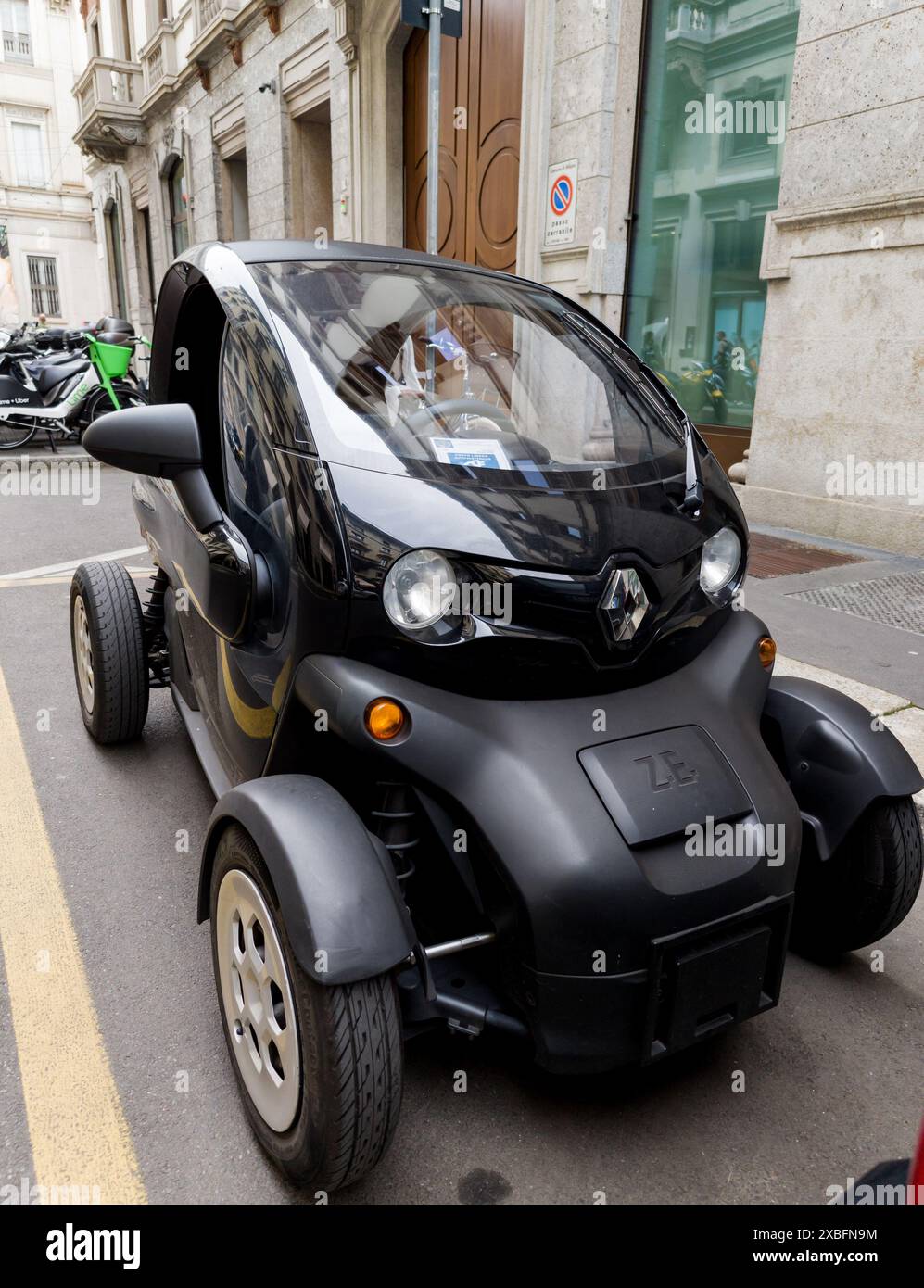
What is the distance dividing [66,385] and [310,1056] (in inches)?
428

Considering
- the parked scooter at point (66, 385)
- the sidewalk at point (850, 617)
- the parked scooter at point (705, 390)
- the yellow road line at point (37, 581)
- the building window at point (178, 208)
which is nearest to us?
the sidewalk at point (850, 617)

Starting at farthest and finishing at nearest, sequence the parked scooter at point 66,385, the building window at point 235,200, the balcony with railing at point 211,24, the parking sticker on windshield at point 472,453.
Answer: the building window at point 235,200
the balcony with railing at point 211,24
the parked scooter at point 66,385
the parking sticker on windshield at point 472,453

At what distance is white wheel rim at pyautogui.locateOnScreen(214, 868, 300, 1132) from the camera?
163cm

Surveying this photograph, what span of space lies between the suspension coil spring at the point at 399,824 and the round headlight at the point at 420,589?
30 cm

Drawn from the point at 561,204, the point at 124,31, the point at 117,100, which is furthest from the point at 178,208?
the point at 561,204

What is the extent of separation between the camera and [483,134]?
9.79m

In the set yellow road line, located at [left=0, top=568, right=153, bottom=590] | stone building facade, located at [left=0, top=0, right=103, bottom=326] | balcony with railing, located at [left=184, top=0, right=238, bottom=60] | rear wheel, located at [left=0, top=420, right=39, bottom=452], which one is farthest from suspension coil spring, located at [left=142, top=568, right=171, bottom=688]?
stone building facade, located at [left=0, top=0, right=103, bottom=326]

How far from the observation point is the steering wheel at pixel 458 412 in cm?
204

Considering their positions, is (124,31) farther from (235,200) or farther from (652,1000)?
(652,1000)

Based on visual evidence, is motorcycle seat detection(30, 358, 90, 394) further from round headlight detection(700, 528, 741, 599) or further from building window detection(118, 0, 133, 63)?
building window detection(118, 0, 133, 63)

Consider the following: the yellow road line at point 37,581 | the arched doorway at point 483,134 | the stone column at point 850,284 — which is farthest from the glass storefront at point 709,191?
the yellow road line at point 37,581

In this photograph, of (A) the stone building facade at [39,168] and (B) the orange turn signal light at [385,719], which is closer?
(B) the orange turn signal light at [385,719]

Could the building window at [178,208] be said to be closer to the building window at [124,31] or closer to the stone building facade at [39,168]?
the building window at [124,31]
